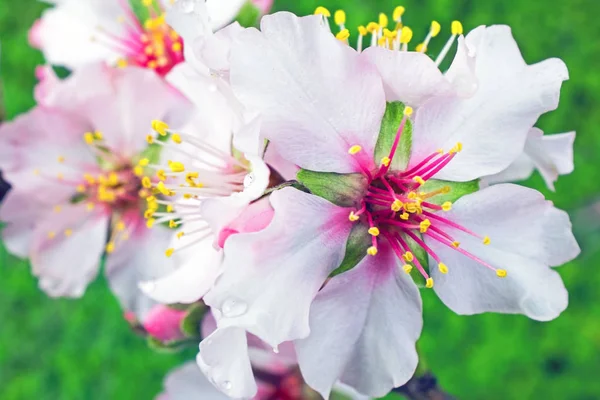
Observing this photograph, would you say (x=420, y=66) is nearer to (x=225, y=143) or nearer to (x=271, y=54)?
(x=271, y=54)

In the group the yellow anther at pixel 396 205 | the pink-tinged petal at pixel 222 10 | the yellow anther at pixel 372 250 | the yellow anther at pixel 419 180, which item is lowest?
the yellow anther at pixel 372 250

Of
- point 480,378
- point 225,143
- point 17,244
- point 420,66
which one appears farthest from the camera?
point 480,378

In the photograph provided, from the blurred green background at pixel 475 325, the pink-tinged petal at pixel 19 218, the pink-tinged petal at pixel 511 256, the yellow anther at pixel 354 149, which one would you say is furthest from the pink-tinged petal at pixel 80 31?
the blurred green background at pixel 475 325

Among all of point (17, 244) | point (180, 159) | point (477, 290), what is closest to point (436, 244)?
point (477, 290)

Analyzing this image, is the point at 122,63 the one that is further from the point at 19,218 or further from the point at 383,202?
the point at 383,202

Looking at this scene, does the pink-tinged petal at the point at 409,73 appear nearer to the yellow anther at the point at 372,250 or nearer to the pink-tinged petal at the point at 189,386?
the yellow anther at the point at 372,250

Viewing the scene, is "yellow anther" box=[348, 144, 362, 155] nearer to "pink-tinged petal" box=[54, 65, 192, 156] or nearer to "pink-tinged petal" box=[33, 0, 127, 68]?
"pink-tinged petal" box=[54, 65, 192, 156]
